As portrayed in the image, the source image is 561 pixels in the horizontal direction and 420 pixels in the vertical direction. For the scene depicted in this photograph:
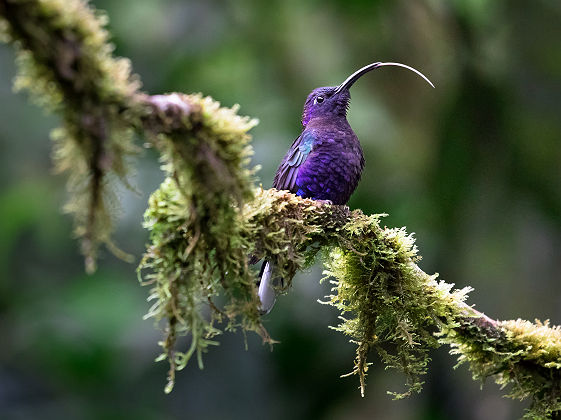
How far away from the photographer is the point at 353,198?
628cm

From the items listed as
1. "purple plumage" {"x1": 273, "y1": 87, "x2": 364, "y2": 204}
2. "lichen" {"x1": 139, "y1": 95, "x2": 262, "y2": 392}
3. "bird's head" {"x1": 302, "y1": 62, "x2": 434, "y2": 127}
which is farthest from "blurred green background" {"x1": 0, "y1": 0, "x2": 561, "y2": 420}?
"lichen" {"x1": 139, "y1": 95, "x2": 262, "y2": 392}

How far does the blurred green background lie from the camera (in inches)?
250

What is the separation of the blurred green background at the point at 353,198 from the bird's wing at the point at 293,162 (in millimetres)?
2188

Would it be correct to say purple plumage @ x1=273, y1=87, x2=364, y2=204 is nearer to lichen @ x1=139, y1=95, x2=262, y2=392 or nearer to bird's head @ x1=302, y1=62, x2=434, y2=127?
bird's head @ x1=302, y1=62, x2=434, y2=127

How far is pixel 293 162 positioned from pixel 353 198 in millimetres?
2609

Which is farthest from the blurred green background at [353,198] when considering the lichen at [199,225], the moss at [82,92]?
the moss at [82,92]

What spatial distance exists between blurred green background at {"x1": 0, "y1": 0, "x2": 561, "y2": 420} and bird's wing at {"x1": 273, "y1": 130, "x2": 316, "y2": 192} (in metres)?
2.19

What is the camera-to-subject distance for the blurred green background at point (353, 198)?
6352 millimetres

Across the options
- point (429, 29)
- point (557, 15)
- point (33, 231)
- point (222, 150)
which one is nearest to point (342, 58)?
point (429, 29)

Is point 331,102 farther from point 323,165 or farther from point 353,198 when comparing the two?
point 353,198

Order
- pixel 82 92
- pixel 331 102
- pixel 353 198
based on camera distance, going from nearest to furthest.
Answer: pixel 82 92, pixel 331 102, pixel 353 198

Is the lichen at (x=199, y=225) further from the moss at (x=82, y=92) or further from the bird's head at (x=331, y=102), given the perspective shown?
the bird's head at (x=331, y=102)

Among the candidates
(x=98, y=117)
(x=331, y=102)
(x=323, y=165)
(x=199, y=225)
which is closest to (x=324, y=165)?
(x=323, y=165)

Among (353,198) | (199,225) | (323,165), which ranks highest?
(353,198)
